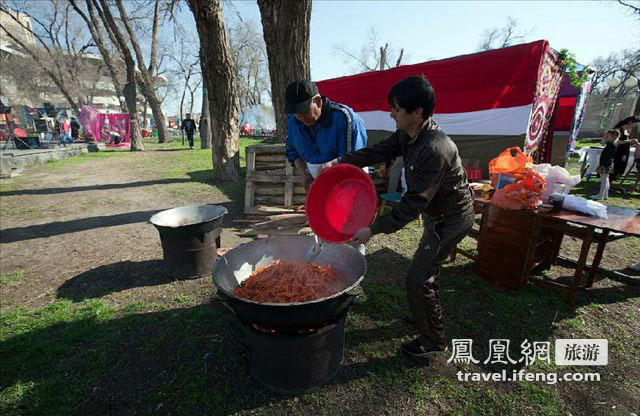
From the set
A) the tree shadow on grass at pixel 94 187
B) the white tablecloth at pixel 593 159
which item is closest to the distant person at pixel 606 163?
the white tablecloth at pixel 593 159

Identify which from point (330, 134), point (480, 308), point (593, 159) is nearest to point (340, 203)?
point (330, 134)

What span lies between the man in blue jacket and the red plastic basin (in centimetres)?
71

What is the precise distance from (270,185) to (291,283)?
4.67 m

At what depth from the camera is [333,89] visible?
11664 millimetres

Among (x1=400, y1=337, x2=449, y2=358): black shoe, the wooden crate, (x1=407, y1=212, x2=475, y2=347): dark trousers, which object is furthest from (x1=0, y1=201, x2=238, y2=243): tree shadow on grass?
(x1=407, y1=212, x2=475, y2=347): dark trousers

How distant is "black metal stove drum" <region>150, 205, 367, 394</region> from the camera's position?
2.04m

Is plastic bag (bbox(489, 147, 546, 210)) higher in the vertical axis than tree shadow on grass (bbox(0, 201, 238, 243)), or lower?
higher

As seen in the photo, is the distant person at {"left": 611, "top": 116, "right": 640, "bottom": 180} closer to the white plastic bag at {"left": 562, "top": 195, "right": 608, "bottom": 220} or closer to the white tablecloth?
the white tablecloth

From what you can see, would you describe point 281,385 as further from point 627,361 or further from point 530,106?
point 530,106

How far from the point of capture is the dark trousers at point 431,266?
2480mm

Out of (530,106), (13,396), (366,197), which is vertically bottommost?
(13,396)

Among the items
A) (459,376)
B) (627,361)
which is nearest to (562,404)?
(459,376)

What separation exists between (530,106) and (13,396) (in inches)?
367

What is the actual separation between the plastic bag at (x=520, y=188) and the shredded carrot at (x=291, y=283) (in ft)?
7.44
